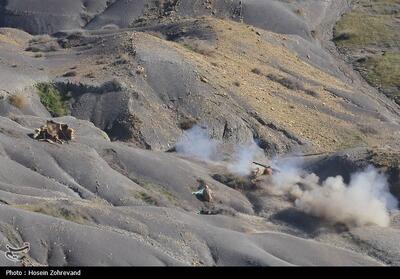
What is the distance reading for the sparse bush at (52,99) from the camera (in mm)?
48969

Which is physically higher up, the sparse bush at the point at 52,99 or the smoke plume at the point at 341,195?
the smoke plume at the point at 341,195

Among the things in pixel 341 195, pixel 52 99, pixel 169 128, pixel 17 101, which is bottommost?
pixel 169 128

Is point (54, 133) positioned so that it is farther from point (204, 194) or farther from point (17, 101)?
point (17, 101)

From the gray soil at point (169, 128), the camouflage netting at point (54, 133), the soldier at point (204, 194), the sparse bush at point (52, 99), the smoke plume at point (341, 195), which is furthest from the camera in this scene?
the sparse bush at point (52, 99)

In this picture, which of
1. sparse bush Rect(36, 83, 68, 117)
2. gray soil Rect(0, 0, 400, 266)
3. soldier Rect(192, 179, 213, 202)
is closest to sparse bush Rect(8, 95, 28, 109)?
gray soil Rect(0, 0, 400, 266)

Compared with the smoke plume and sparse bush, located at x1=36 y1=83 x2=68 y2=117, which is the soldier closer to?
the smoke plume

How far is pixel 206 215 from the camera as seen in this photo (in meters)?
35.8

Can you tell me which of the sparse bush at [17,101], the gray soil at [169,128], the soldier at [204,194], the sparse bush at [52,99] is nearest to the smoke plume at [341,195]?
the gray soil at [169,128]

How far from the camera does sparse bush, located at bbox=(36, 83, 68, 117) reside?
161ft

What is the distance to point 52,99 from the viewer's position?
163ft

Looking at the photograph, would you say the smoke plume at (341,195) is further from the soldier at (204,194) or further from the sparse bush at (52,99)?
Result: the sparse bush at (52,99)

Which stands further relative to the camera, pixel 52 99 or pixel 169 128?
pixel 52 99

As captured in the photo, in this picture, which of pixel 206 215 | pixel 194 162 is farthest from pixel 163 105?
pixel 206 215

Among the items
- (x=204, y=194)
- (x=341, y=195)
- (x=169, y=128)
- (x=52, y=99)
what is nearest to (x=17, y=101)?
(x=52, y=99)
